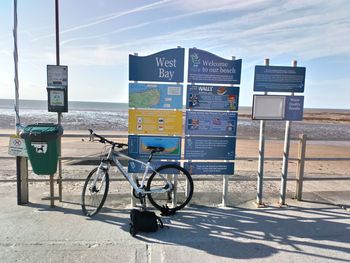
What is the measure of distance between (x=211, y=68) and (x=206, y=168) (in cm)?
168

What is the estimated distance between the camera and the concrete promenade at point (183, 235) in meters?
3.40

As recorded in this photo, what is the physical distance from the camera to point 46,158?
453 centimetres

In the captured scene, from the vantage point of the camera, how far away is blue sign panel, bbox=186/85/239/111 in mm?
4840

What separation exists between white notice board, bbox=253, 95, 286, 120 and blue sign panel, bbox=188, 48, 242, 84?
0.49m

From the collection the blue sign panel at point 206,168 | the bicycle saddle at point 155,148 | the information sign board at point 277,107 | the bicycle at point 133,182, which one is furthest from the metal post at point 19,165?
the information sign board at point 277,107

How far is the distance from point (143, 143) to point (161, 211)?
112 cm

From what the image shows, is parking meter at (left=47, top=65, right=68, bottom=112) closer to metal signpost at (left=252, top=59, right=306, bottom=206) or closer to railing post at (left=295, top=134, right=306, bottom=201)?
metal signpost at (left=252, top=59, right=306, bottom=206)

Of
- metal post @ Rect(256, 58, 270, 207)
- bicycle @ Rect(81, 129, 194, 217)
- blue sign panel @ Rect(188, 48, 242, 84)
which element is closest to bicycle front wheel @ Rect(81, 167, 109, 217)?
bicycle @ Rect(81, 129, 194, 217)

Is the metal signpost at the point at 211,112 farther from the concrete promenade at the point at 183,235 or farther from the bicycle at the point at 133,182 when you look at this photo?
the concrete promenade at the point at 183,235

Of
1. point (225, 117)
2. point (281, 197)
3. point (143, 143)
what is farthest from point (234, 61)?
point (281, 197)

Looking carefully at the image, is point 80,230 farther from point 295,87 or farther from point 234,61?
point 295,87

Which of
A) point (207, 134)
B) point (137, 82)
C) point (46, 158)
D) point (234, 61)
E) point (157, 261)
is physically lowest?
point (157, 261)

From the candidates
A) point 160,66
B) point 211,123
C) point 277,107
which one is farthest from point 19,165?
point 277,107

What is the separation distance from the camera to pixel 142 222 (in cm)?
395
